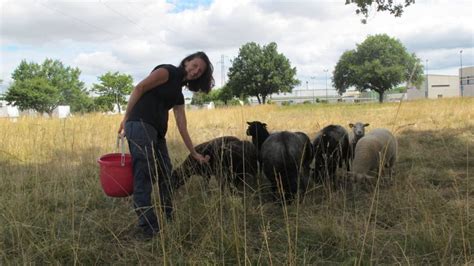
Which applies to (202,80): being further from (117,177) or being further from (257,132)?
(257,132)

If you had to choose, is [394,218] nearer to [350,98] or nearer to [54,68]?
[54,68]

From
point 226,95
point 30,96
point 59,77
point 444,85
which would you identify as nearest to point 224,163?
point 30,96

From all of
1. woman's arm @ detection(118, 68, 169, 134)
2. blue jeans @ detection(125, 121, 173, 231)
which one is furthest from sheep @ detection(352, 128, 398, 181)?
woman's arm @ detection(118, 68, 169, 134)

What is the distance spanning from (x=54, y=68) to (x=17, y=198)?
233 ft

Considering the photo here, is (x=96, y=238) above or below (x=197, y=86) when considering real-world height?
below

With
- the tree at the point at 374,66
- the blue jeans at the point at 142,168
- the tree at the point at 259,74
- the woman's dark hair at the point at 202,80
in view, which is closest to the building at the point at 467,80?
the tree at the point at 374,66

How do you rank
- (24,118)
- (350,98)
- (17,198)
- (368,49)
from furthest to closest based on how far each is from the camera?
(350,98) < (368,49) < (24,118) < (17,198)

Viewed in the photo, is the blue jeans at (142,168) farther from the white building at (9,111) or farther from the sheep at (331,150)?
the white building at (9,111)

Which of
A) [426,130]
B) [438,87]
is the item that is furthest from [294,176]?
[438,87]

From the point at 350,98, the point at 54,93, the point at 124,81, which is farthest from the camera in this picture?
the point at 350,98

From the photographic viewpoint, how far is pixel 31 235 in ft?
12.9

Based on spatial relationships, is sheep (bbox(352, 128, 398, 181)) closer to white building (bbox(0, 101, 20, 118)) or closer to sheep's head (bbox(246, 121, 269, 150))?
sheep's head (bbox(246, 121, 269, 150))

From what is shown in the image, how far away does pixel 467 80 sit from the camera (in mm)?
86062

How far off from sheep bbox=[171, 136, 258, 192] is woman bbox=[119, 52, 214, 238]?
3.37 feet
